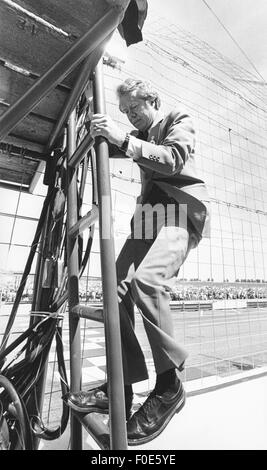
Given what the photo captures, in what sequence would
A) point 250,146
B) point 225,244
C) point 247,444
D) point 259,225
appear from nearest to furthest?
point 247,444
point 225,244
point 259,225
point 250,146

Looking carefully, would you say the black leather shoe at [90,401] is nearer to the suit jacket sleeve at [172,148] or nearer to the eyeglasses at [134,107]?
the suit jacket sleeve at [172,148]

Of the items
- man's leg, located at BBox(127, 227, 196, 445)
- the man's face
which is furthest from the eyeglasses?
man's leg, located at BBox(127, 227, 196, 445)

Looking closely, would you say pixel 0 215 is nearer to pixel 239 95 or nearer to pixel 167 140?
pixel 167 140

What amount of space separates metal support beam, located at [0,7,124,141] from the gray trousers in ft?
1.97

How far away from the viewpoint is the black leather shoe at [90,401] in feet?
3.09

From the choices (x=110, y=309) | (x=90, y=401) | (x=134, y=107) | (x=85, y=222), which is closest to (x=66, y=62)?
(x=134, y=107)

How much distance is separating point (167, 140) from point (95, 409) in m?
0.97

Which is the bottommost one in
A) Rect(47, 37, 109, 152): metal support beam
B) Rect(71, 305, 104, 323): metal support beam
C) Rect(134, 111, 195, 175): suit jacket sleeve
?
Rect(71, 305, 104, 323): metal support beam

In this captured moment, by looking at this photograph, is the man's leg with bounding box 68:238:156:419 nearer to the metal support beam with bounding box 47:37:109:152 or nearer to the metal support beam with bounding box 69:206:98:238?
the metal support beam with bounding box 69:206:98:238

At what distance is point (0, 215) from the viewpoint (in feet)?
6.38

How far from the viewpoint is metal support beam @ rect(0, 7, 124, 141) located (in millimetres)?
859

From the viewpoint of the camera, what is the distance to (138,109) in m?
1.22

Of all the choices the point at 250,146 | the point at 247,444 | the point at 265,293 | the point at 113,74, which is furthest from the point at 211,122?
the point at 247,444

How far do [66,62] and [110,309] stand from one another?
78 centimetres
